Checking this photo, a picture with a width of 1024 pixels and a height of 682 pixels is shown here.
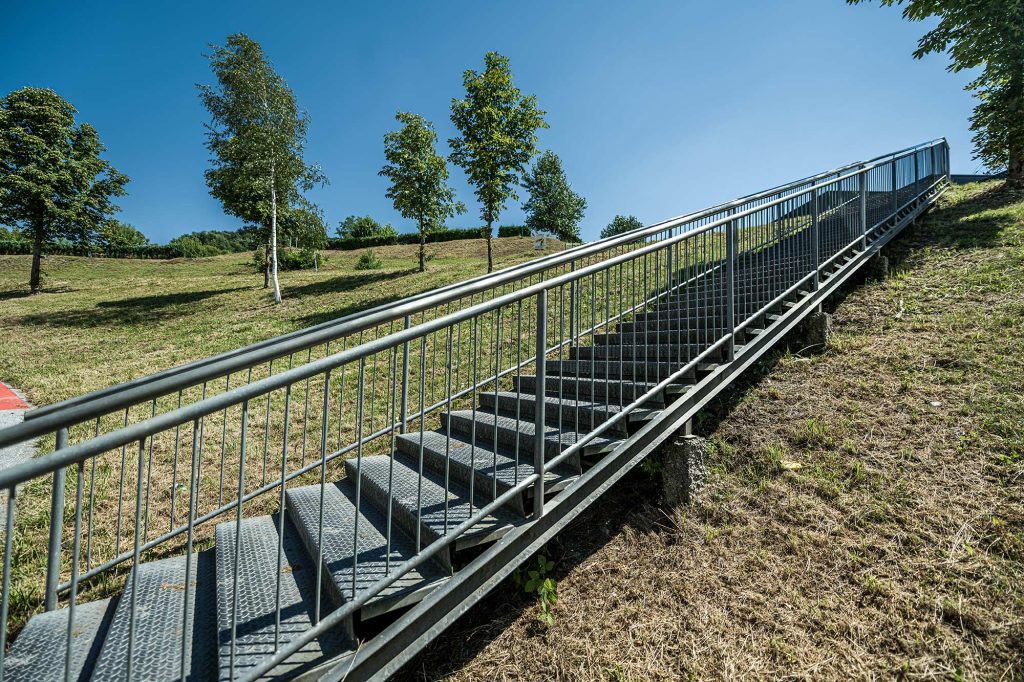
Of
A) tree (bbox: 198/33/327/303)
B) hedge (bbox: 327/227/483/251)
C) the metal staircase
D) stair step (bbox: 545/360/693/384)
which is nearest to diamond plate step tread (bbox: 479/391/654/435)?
the metal staircase

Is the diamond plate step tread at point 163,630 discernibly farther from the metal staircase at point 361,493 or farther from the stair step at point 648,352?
the stair step at point 648,352

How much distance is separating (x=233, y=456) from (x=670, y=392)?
446cm

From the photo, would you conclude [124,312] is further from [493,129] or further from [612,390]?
[612,390]

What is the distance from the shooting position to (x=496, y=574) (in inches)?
92.2

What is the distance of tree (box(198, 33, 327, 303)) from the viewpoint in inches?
607

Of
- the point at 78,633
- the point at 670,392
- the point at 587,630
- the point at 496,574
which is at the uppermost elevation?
the point at 670,392

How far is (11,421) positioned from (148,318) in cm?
958

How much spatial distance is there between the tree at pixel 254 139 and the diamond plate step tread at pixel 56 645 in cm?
1389

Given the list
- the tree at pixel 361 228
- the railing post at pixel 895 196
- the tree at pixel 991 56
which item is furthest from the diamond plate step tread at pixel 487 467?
the tree at pixel 361 228

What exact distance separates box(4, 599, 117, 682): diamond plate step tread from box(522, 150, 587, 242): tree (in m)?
51.0

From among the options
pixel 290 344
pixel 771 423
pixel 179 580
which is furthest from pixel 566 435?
pixel 179 580

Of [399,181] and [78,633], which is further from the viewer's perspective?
[399,181]

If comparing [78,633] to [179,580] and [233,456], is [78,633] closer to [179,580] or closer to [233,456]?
[179,580]

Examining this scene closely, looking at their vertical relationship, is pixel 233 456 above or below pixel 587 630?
above
